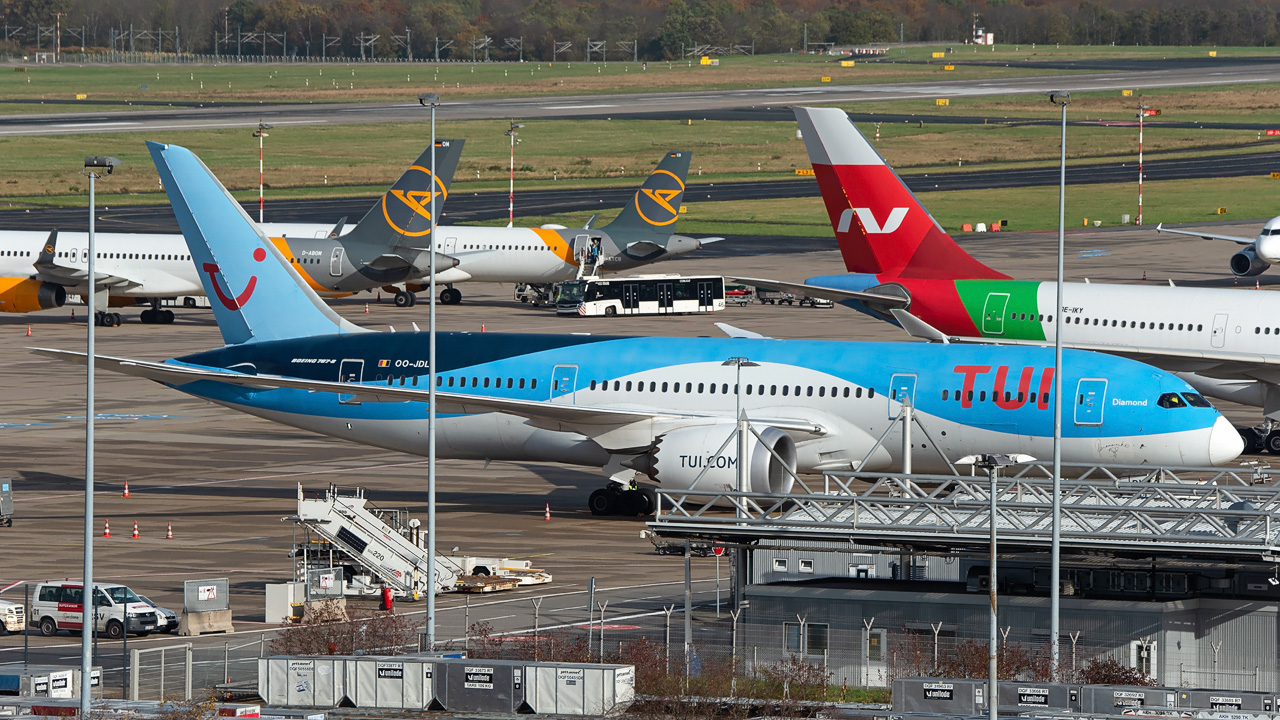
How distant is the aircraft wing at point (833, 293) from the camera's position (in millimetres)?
60041

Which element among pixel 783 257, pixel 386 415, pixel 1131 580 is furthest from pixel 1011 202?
pixel 1131 580

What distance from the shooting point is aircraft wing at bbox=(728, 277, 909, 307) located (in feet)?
197

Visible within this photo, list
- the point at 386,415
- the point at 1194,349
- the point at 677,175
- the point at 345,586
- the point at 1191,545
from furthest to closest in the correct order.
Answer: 1. the point at 677,175
2. the point at 1194,349
3. the point at 386,415
4. the point at 345,586
5. the point at 1191,545

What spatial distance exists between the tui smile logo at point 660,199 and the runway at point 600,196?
1250 inches

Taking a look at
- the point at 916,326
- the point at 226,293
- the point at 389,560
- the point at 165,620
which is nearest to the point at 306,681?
the point at 165,620

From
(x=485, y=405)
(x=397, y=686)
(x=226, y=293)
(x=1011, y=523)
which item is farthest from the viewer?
(x=226, y=293)

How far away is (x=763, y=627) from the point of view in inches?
1417

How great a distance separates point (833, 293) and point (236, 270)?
60.9 feet

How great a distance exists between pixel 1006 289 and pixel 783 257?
5675 cm

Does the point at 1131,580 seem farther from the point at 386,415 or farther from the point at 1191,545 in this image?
the point at 386,415

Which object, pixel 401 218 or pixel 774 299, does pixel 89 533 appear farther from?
pixel 774 299

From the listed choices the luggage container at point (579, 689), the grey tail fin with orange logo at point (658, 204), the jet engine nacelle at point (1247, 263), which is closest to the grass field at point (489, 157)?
the grey tail fin with orange logo at point (658, 204)

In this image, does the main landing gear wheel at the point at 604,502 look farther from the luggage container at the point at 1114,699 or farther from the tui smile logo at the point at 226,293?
the luggage container at the point at 1114,699

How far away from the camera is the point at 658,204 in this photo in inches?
4144
